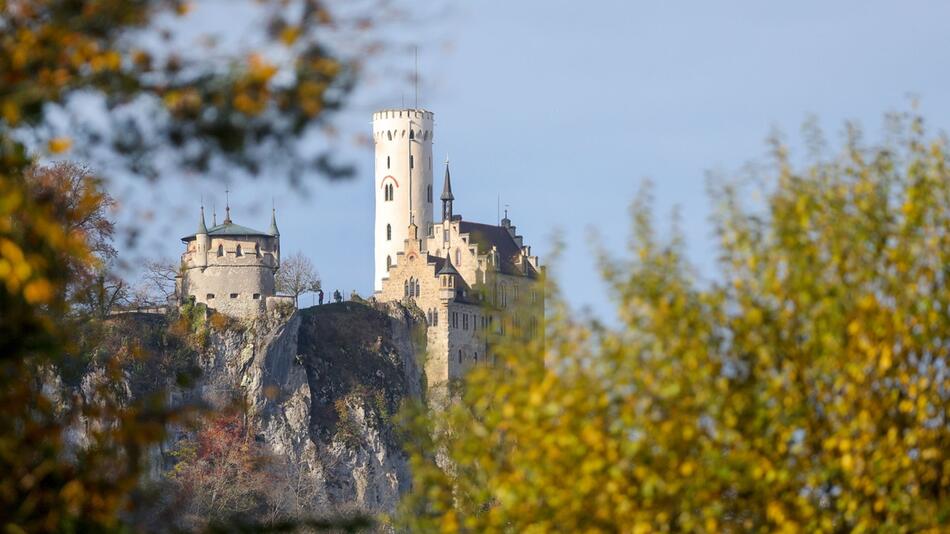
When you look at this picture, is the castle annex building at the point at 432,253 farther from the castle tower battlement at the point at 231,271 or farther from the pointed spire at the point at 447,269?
the castle tower battlement at the point at 231,271

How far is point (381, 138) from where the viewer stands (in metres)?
130

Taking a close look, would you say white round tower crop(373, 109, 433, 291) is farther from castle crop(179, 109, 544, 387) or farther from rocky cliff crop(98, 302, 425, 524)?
rocky cliff crop(98, 302, 425, 524)

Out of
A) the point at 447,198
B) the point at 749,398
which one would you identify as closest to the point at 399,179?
the point at 447,198

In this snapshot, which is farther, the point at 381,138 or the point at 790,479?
the point at 381,138

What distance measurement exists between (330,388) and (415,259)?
43.8ft

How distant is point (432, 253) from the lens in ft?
397

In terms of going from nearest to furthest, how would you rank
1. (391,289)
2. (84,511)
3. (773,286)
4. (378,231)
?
(84,511), (773,286), (391,289), (378,231)

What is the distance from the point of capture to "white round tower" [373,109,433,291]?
12588 cm

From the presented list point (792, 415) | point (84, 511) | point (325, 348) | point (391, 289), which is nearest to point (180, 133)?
point (84, 511)

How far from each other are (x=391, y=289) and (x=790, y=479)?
99067mm

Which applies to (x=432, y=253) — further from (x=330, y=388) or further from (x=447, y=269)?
(x=330, y=388)

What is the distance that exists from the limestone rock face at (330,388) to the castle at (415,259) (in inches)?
81.2

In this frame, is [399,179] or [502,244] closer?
[502,244]

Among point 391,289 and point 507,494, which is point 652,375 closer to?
point 507,494
